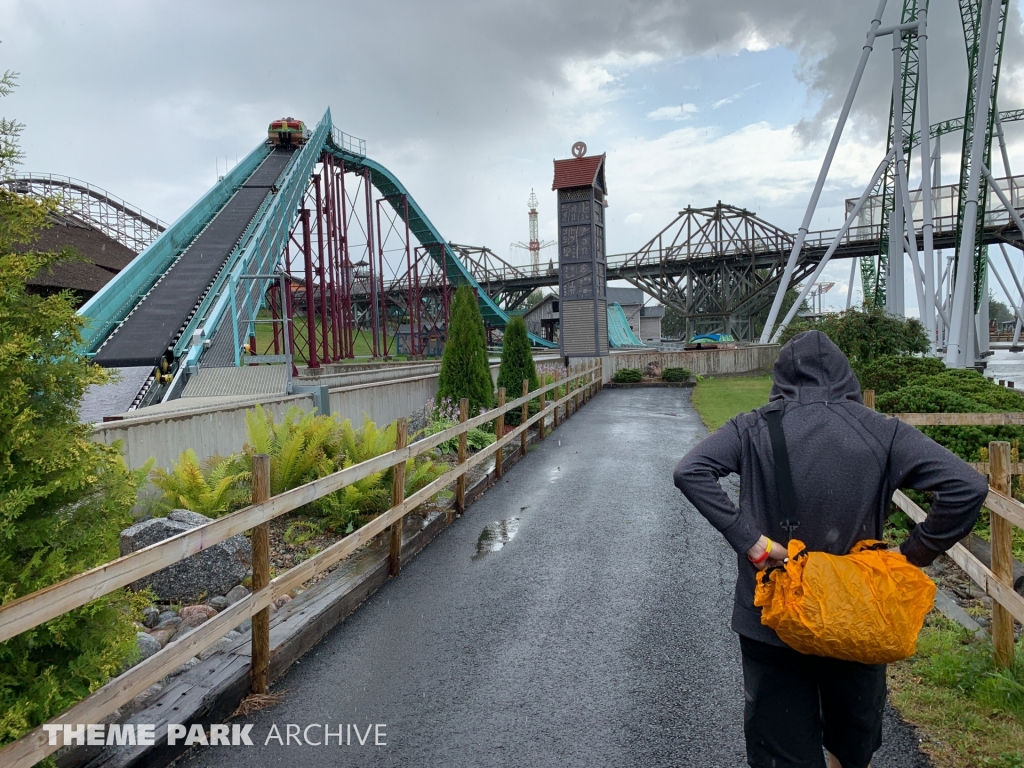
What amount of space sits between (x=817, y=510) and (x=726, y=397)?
59.8ft

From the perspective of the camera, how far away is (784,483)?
2359 mm

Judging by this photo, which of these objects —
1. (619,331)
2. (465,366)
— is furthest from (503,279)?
(465,366)

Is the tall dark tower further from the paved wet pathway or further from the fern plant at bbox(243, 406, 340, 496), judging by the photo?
the fern plant at bbox(243, 406, 340, 496)

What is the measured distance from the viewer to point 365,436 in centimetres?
745

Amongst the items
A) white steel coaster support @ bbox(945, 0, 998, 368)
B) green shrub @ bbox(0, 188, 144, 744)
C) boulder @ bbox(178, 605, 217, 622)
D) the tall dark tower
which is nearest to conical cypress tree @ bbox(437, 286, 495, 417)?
boulder @ bbox(178, 605, 217, 622)

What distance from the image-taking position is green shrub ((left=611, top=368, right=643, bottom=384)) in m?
25.4

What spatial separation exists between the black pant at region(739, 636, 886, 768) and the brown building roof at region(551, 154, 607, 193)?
27353mm

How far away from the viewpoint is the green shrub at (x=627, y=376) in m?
25.4

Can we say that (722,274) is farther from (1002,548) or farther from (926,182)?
(1002,548)

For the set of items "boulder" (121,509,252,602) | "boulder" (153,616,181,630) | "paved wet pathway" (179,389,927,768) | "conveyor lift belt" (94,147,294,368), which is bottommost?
"paved wet pathway" (179,389,927,768)

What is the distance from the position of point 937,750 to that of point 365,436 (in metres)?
5.64

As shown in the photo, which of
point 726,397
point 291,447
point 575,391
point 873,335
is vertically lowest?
point 726,397

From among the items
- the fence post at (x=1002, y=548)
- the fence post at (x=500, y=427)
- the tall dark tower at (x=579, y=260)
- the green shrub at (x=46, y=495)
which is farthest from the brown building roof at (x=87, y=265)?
the fence post at (x=1002, y=548)

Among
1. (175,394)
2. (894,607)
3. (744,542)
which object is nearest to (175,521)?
(744,542)
